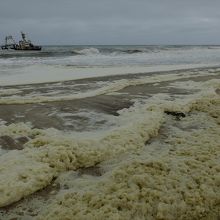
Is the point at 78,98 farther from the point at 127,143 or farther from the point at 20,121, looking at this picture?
the point at 127,143

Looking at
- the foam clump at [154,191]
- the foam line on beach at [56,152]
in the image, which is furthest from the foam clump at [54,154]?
the foam clump at [154,191]

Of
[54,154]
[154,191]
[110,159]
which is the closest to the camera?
[154,191]

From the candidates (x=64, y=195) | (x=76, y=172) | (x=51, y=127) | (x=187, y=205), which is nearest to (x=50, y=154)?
(x=76, y=172)

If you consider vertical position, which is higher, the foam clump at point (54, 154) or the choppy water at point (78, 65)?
the foam clump at point (54, 154)

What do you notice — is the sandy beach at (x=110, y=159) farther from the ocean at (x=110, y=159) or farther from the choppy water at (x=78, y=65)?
the choppy water at (x=78, y=65)

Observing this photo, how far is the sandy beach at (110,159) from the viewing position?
13.7ft

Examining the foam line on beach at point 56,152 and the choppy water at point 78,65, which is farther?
the choppy water at point 78,65

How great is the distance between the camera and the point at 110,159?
5.59 m

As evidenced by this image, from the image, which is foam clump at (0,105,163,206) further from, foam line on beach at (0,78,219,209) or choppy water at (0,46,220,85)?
choppy water at (0,46,220,85)

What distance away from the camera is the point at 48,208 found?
4.14m

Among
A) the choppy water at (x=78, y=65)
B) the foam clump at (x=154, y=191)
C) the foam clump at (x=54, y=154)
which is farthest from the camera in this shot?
the choppy water at (x=78, y=65)

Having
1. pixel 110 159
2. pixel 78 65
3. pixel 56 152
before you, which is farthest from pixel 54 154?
pixel 78 65

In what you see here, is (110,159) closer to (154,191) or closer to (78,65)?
(154,191)

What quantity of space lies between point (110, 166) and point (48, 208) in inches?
54.6
